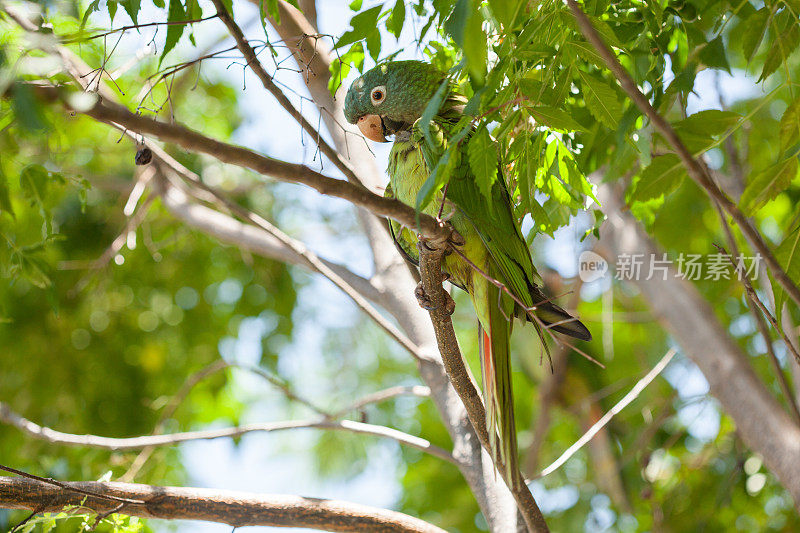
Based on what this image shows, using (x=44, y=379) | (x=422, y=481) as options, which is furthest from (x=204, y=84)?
(x=422, y=481)

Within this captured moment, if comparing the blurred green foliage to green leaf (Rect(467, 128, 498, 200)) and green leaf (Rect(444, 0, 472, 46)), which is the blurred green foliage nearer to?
green leaf (Rect(467, 128, 498, 200))

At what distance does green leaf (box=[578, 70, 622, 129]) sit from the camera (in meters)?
1.14

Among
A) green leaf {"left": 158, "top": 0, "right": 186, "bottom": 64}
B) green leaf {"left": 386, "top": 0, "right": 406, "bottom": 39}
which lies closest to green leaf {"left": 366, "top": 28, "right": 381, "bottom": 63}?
green leaf {"left": 386, "top": 0, "right": 406, "bottom": 39}

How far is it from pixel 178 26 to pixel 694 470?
292 cm

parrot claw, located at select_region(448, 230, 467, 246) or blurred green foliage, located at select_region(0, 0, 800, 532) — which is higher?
blurred green foliage, located at select_region(0, 0, 800, 532)

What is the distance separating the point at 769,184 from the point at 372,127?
103cm

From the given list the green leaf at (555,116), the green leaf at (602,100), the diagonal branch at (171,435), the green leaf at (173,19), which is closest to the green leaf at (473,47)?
the green leaf at (555,116)

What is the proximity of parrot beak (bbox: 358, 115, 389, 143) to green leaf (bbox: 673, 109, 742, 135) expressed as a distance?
85 centimetres

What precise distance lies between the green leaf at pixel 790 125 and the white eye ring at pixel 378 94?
967mm

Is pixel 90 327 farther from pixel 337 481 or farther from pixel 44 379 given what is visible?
pixel 337 481

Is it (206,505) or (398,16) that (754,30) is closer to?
(398,16)

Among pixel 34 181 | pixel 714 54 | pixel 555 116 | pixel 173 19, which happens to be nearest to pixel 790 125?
pixel 714 54

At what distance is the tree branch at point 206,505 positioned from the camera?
138 cm

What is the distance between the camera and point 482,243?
157cm
